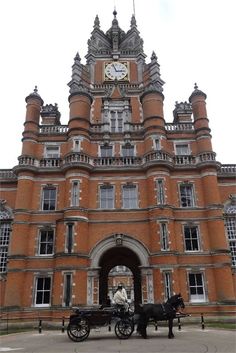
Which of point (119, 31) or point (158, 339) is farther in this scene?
point (119, 31)

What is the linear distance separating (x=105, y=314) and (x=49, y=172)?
17.0 m

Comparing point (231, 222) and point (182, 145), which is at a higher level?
point (182, 145)

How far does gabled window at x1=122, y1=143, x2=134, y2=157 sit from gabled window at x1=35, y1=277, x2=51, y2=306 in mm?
13233

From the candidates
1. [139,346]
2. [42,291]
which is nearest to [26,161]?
[42,291]

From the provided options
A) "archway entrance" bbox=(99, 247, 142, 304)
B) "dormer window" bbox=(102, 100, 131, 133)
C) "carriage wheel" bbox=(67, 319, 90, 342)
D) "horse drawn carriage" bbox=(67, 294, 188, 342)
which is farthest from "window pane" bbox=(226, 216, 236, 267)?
"carriage wheel" bbox=(67, 319, 90, 342)

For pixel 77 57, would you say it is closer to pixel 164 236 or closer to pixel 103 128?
pixel 103 128

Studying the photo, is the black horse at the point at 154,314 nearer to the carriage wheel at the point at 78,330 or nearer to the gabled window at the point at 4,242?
the carriage wheel at the point at 78,330

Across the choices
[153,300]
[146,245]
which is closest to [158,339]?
[153,300]

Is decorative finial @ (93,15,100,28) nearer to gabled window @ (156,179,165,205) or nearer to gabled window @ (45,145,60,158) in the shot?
gabled window @ (45,145,60,158)

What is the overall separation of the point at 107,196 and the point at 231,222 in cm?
1141

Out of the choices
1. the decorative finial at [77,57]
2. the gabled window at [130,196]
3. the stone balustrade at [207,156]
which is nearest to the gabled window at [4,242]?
the gabled window at [130,196]

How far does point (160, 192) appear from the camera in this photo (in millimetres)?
27328

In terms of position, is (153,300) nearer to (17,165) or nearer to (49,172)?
(49,172)

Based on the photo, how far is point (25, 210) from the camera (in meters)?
27.1
